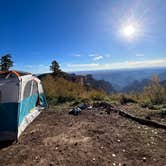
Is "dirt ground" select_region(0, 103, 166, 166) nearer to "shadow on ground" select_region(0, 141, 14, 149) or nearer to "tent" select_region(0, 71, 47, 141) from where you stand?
"shadow on ground" select_region(0, 141, 14, 149)

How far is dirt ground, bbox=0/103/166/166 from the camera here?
3.78 meters

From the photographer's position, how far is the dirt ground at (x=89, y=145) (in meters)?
3.78

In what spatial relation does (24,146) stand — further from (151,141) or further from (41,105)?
(41,105)

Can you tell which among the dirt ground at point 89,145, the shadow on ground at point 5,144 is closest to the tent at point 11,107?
the shadow on ground at point 5,144

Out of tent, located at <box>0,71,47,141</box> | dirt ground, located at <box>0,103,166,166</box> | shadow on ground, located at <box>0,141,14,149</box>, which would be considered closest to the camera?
dirt ground, located at <box>0,103,166,166</box>

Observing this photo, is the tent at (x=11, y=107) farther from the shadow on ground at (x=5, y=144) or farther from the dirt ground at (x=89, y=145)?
the dirt ground at (x=89, y=145)

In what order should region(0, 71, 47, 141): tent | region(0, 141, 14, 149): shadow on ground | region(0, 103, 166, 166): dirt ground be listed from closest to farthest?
region(0, 103, 166, 166): dirt ground
region(0, 141, 14, 149): shadow on ground
region(0, 71, 47, 141): tent

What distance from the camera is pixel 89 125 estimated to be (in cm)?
599

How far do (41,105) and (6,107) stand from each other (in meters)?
3.59

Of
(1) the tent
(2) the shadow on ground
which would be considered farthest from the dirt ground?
(1) the tent

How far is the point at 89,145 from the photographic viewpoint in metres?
4.45

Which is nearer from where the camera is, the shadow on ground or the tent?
the shadow on ground

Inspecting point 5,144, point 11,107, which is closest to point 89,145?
point 5,144

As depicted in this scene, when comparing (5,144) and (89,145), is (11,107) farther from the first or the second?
(89,145)
